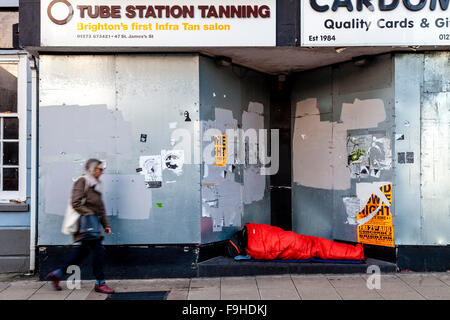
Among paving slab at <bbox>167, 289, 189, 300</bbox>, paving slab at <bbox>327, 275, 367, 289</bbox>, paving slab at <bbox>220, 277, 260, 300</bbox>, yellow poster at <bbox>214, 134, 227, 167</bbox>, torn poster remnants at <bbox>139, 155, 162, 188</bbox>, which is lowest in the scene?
paving slab at <bbox>167, 289, 189, 300</bbox>

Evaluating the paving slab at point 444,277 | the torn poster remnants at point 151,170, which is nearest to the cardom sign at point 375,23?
the torn poster remnants at point 151,170

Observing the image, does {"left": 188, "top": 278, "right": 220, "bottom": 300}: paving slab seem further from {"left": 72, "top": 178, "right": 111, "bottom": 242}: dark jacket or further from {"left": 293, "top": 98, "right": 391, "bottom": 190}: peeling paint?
{"left": 293, "top": 98, "right": 391, "bottom": 190}: peeling paint

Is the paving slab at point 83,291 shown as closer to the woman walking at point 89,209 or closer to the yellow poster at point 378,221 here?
the woman walking at point 89,209

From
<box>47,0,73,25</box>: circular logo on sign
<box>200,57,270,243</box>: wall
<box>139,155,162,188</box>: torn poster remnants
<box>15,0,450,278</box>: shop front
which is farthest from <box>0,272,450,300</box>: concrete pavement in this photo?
<box>47,0,73,25</box>: circular logo on sign

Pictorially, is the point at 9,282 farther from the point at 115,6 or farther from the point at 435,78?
the point at 435,78

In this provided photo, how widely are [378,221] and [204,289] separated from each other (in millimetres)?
2955

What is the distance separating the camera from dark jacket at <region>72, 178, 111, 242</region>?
5.33 metres

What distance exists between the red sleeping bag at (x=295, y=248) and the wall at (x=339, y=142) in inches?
20.5

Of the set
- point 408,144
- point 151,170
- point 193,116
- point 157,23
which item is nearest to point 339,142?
point 408,144

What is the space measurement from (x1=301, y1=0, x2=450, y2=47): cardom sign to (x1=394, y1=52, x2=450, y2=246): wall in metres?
0.44

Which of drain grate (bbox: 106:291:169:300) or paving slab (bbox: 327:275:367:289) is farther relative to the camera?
paving slab (bbox: 327:275:367:289)

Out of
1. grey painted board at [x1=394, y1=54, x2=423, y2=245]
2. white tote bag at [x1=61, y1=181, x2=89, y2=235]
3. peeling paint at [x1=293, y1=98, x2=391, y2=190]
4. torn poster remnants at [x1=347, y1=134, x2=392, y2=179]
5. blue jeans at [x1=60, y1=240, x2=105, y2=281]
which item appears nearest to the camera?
white tote bag at [x1=61, y1=181, x2=89, y2=235]

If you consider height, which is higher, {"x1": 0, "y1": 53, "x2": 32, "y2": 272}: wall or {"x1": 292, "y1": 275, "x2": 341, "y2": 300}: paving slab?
{"x1": 0, "y1": 53, "x2": 32, "y2": 272}: wall
